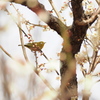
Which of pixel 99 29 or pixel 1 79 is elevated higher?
pixel 99 29

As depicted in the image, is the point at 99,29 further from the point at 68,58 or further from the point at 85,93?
the point at 85,93

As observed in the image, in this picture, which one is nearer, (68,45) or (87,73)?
(68,45)

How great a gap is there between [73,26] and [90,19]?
243mm

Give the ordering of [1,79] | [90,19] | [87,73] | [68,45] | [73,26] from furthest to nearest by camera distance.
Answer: [87,73] < [68,45] < [73,26] < [90,19] < [1,79]

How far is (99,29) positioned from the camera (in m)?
2.60

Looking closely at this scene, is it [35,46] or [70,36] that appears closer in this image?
[35,46]

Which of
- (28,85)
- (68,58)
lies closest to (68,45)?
(68,58)

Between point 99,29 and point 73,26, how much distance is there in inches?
20.9

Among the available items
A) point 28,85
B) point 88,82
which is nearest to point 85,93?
point 88,82

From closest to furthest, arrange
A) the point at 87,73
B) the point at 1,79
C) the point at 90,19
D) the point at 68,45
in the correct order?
the point at 1,79, the point at 90,19, the point at 68,45, the point at 87,73

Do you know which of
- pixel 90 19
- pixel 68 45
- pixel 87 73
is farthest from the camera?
pixel 87 73

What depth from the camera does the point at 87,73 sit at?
8.70 feet

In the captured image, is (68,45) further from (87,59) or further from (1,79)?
(1,79)

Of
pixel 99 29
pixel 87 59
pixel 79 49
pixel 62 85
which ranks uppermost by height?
pixel 99 29
